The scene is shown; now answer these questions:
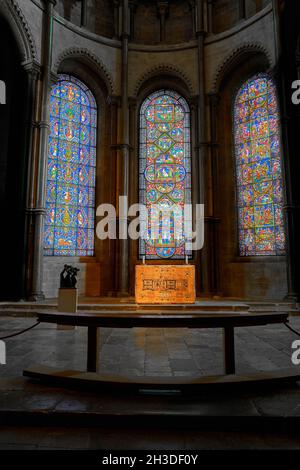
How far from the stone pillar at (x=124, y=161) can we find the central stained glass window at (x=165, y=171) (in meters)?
0.85

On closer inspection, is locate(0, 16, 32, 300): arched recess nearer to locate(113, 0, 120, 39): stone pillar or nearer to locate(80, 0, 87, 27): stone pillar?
locate(80, 0, 87, 27): stone pillar

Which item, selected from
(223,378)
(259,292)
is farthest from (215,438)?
(259,292)

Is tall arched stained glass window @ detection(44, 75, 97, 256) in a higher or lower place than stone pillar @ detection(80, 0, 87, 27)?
lower

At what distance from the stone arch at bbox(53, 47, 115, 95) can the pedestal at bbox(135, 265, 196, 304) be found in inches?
282

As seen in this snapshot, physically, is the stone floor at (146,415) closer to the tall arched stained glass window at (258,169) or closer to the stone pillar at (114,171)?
the tall arched stained glass window at (258,169)

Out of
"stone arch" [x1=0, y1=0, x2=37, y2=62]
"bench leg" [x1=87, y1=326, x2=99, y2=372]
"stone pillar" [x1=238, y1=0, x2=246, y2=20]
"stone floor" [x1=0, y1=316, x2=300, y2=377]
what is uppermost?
"stone pillar" [x1=238, y1=0, x2=246, y2=20]

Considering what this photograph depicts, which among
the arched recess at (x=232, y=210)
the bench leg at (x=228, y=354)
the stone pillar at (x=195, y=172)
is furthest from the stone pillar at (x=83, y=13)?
the bench leg at (x=228, y=354)

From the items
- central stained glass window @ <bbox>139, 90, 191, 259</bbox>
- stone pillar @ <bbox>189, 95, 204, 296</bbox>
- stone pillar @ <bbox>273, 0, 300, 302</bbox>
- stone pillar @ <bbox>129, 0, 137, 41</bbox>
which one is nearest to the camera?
stone pillar @ <bbox>273, 0, 300, 302</bbox>

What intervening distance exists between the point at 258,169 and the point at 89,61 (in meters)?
7.03

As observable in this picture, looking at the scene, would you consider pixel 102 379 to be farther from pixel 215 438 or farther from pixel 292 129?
pixel 292 129

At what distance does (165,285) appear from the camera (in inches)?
357

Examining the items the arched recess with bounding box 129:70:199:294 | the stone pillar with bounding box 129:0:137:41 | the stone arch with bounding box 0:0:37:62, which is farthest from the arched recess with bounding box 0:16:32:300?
the stone pillar with bounding box 129:0:137:41

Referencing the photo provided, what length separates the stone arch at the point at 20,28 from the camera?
9672 mm

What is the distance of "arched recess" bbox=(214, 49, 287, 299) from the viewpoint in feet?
35.6
